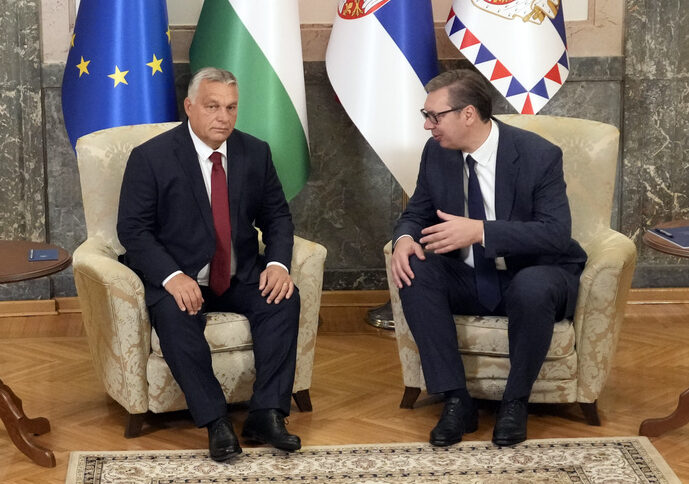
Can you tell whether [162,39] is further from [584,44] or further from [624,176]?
[624,176]

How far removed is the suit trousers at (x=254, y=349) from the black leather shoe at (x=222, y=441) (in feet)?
0.10

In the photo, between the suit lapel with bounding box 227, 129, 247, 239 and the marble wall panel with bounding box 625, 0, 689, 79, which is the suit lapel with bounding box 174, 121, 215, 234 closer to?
the suit lapel with bounding box 227, 129, 247, 239

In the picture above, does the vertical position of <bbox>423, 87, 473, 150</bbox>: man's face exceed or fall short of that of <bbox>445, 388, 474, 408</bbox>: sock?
it exceeds it

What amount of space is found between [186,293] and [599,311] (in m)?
1.36

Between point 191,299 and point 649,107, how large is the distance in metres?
2.73

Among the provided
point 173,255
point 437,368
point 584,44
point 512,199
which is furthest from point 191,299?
point 584,44

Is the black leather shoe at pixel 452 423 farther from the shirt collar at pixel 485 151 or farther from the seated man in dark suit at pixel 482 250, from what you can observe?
the shirt collar at pixel 485 151

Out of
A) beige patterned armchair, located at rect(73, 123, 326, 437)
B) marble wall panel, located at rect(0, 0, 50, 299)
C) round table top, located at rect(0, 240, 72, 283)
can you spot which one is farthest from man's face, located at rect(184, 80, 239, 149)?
marble wall panel, located at rect(0, 0, 50, 299)

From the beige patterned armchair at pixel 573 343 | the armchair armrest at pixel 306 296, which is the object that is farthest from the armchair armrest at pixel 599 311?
the armchair armrest at pixel 306 296

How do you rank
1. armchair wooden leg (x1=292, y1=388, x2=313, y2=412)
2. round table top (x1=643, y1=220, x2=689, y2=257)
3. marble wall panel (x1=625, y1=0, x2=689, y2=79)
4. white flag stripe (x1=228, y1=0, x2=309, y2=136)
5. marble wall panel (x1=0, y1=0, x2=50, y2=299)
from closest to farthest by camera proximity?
round table top (x1=643, y1=220, x2=689, y2=257) → armchair wooden leg (x1=292, y1=388, x2=313, y2=412) → white flag stripe (x1=228, y1=0, x2=309, y2=136) → marble wall panel (x1=0, y1=0, x2=50, y2=299) → marble wall panel (x1=625, y1=0, x2=689, y2=79)

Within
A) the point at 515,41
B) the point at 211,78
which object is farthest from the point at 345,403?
the point at 515,41

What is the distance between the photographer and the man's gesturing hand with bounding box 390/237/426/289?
140 inches

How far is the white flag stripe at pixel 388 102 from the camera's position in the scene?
4.55 metres

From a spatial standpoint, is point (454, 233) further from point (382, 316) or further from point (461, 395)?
point (382, 316)
